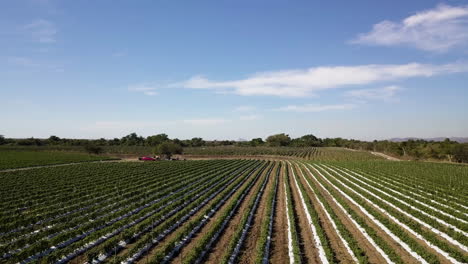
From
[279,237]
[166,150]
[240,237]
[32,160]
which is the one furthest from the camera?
[166,150]

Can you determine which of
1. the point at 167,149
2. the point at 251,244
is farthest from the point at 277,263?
the point at 167,149

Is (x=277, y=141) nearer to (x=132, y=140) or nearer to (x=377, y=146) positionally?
(x=377, y=146)

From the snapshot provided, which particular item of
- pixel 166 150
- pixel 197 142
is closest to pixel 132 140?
pixel 197 142

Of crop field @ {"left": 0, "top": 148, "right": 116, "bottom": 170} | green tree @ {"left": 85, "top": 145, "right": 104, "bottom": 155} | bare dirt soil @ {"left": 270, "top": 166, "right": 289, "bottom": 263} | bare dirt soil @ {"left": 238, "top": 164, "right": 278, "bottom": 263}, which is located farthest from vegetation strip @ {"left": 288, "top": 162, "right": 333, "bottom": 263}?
green tree @ {"left": 85, "top": 145, "right": 104, "bottom": 155}

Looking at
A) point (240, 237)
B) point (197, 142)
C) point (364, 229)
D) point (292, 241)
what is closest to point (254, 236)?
point (240, 237)

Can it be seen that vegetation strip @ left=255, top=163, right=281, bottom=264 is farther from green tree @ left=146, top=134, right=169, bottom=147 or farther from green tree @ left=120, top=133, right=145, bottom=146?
green tree @ left=120, top=133, right=145, bottom=146

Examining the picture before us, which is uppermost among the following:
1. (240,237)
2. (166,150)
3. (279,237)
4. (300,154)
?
(166,150)

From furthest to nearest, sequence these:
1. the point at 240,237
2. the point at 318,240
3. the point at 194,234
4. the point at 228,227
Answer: the point at 228,227
the point at 194,234
the point at 240,237
the point at 318,240

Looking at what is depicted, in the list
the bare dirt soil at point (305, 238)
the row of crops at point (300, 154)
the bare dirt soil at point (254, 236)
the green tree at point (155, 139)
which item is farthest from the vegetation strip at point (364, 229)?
the green tree at point (155, 139)

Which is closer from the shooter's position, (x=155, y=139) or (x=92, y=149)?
(x=92, y=149)

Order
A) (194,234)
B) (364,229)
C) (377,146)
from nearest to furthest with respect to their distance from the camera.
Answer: (194,234)
(364,229)
(377,146)

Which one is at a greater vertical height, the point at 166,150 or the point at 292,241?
the point at 166,150

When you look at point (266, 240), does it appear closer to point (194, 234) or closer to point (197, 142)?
point (194, 234)

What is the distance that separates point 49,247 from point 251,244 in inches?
366
